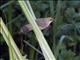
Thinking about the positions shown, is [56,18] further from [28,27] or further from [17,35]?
[17,35]

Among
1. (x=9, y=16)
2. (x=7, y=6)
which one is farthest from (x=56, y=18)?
(x=7, y=6)

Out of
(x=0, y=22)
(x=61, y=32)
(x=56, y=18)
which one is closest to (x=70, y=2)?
(x=61, y=32)

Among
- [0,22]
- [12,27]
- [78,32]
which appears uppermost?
[0,22]

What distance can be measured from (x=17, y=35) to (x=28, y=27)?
1.82 ft

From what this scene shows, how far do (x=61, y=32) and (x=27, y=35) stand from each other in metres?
0.20

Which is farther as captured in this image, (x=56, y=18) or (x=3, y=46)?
(x=3, y=46)

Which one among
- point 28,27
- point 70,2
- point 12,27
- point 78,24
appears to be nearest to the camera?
point 28,27

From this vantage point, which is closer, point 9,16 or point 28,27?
point 28,27

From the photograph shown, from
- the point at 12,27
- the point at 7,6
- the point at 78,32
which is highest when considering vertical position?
the point at 7,6

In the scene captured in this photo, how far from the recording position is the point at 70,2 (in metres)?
1.77

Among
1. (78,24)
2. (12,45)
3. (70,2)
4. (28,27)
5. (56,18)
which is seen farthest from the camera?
A: (70,2)

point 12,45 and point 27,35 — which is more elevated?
point 12,45

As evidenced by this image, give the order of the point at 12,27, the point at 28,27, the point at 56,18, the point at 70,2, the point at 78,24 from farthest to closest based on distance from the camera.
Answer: the point at 70,2
the point at 12,27
the point at 78,24
the point at 56,18
the point at 28,27

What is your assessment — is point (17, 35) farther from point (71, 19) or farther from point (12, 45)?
point (12, 45)
